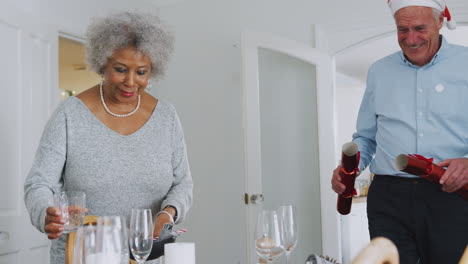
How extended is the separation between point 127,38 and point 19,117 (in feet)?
4.91

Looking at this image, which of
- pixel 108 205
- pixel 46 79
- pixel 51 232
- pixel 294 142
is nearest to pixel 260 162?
pixel 294 142

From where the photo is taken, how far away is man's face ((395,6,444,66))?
187cm

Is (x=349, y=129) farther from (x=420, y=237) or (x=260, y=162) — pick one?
(x=420, y=237)

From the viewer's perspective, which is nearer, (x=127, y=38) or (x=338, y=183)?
(x=338, y=183)

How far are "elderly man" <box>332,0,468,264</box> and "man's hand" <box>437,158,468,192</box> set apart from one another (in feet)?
0.30

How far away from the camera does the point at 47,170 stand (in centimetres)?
184

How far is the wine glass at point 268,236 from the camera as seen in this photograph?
50.4 inches

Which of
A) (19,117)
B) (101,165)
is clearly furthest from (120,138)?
(19,117)

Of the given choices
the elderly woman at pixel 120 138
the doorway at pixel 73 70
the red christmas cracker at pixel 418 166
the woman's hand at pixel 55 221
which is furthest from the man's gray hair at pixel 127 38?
the doorway at pixel 73 70

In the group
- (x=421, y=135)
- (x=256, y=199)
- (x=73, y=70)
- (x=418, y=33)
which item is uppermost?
(x=73, y=70)

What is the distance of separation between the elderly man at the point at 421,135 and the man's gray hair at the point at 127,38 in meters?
0.88

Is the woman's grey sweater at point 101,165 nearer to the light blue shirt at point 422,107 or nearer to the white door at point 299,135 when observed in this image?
the light blue shirt at point 422,107

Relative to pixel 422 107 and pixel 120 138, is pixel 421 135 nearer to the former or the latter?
pixel 422 107

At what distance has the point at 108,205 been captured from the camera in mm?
1938
